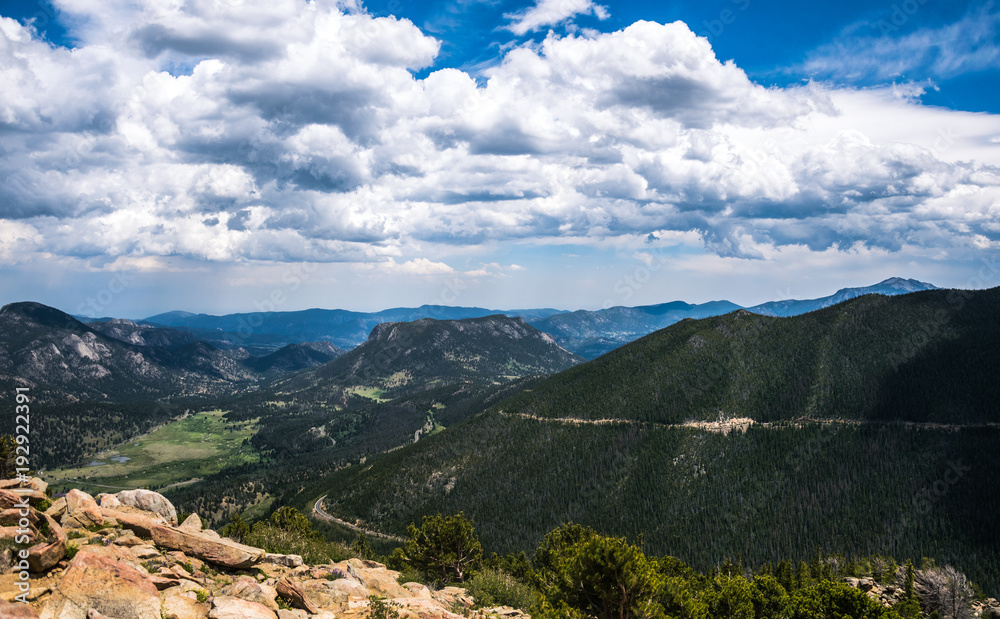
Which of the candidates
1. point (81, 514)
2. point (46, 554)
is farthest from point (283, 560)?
point (46, 554)

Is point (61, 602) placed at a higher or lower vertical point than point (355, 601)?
higher

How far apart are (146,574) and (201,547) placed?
9.37 meters

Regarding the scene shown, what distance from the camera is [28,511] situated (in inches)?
1442

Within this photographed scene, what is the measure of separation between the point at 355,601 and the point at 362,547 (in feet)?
260

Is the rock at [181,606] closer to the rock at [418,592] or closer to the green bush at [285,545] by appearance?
the rock at [418,592]

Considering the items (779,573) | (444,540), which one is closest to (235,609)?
(444,540)

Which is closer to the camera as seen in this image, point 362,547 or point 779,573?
point 362,547

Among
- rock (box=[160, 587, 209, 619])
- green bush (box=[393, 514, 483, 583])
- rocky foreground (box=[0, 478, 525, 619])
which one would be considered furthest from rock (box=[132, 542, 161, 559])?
green bush (box=[393, 514, 483, 583])

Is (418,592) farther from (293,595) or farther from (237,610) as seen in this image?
(237,610)

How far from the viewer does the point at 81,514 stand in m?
43.3

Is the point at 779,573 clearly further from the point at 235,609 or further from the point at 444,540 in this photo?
the point at 235,609

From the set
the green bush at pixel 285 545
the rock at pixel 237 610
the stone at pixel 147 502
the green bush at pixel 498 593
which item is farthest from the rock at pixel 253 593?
the green bush at pixel 498 593

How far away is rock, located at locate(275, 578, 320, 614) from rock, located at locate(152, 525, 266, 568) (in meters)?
8.24

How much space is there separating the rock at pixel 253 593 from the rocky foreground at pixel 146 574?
0.07m
